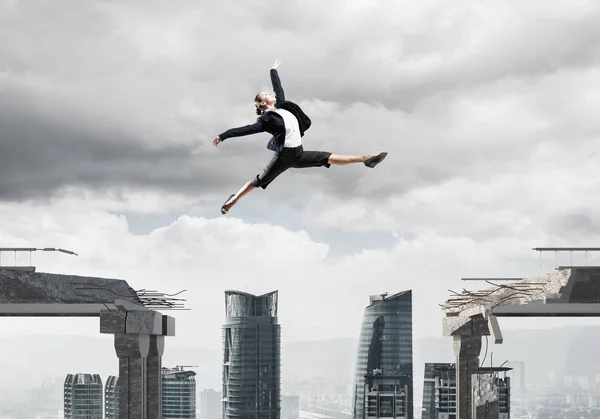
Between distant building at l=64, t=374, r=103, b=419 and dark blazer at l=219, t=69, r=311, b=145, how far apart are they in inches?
4918

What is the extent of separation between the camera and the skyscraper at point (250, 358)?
600 feet

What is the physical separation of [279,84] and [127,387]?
1788cm

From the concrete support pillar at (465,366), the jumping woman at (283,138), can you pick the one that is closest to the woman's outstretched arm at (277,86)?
the jumping woman at (283,138)

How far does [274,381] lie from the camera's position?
185000 millimetres

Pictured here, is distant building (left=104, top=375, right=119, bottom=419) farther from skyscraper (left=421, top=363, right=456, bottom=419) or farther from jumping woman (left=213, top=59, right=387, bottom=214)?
jumping woman (left=213, top=59, right=387, bottom=214)

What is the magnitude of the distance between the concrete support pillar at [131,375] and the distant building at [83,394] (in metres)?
107

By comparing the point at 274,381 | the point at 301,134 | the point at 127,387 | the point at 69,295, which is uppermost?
the point at 301,134

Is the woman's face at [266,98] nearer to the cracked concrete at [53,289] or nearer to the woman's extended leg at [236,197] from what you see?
the woman's extended leg at [236,197]

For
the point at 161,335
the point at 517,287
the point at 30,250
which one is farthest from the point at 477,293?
the point at 30,250

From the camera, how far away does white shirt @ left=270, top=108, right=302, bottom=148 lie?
11.8 meters

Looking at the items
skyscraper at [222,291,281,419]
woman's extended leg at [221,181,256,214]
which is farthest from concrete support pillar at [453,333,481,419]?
skyscraper at [222,291,281,419]

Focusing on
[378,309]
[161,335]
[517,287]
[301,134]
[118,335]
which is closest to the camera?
[301,134]

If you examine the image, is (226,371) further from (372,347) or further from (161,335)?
(161,335)

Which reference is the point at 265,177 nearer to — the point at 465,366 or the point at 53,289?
the point at 53,289
